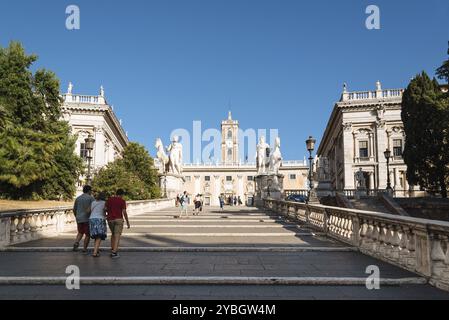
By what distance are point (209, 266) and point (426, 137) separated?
3198 centimetres

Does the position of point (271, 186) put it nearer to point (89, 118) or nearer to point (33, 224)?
point (33, 224)

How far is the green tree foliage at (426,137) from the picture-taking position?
104 ft

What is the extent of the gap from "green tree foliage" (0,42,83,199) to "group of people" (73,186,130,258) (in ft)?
64.5

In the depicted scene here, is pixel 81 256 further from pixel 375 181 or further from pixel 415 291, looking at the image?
pixel 375 181

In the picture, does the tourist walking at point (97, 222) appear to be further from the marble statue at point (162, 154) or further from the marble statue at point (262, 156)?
the marble statue at point (162, 154)

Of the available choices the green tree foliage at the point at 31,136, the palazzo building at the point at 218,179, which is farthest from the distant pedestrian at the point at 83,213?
the palazzo building at the point at 218,179

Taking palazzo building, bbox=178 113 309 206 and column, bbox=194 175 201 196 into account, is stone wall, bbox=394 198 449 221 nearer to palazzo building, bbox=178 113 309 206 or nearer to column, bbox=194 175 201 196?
palazzo building, bbox=178 113 309 206

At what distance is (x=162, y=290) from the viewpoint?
541 cm

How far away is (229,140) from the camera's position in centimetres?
12656

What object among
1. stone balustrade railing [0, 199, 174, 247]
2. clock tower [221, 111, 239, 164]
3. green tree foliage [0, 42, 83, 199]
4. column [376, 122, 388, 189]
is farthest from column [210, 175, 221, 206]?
stone balustrade railing [0, 199, 174, 247]

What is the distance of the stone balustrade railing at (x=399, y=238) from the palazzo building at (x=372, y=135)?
40.6m

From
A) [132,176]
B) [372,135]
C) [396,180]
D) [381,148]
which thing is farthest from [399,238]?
[372,135]
